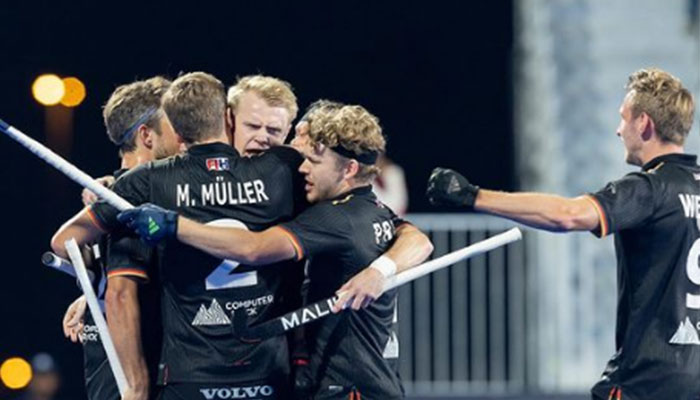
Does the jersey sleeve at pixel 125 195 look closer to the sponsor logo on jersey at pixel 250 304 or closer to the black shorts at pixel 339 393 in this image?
the sponsor logo on jersey at pixel 250 304

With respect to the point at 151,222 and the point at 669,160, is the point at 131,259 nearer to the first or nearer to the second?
the point at 151,222

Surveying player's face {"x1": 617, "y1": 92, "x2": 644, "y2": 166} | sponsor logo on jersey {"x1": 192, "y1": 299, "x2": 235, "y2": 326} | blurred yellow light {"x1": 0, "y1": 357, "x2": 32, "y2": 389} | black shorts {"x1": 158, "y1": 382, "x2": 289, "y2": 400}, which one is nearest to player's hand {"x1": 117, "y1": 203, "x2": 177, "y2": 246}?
sponsor logo on jersey {"x1": 192, "y1": 299, "x2": 235, "y2": 326}

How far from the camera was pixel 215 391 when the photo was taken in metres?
6.65

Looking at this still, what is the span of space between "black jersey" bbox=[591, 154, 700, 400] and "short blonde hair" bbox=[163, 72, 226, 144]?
1659mm

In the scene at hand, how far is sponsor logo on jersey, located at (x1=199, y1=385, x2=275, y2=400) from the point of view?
665 centimetres

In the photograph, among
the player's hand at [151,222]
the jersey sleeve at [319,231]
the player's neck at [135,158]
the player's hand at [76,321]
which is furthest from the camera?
the player's hand at [76,321]

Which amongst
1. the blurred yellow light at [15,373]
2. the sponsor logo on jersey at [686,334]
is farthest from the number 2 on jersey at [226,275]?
the blurred yellow light at [15,373]

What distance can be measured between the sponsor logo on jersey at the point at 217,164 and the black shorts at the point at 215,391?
895 millimetres

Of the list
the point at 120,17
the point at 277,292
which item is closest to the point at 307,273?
the point at 277,292

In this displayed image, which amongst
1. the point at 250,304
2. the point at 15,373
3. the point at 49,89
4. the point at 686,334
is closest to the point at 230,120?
the point at 250,304

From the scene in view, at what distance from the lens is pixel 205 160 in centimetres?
664

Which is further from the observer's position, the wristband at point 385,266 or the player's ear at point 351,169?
the player's ear at point 351,169

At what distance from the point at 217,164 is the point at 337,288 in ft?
2.38

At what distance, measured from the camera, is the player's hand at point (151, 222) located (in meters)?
6.20
